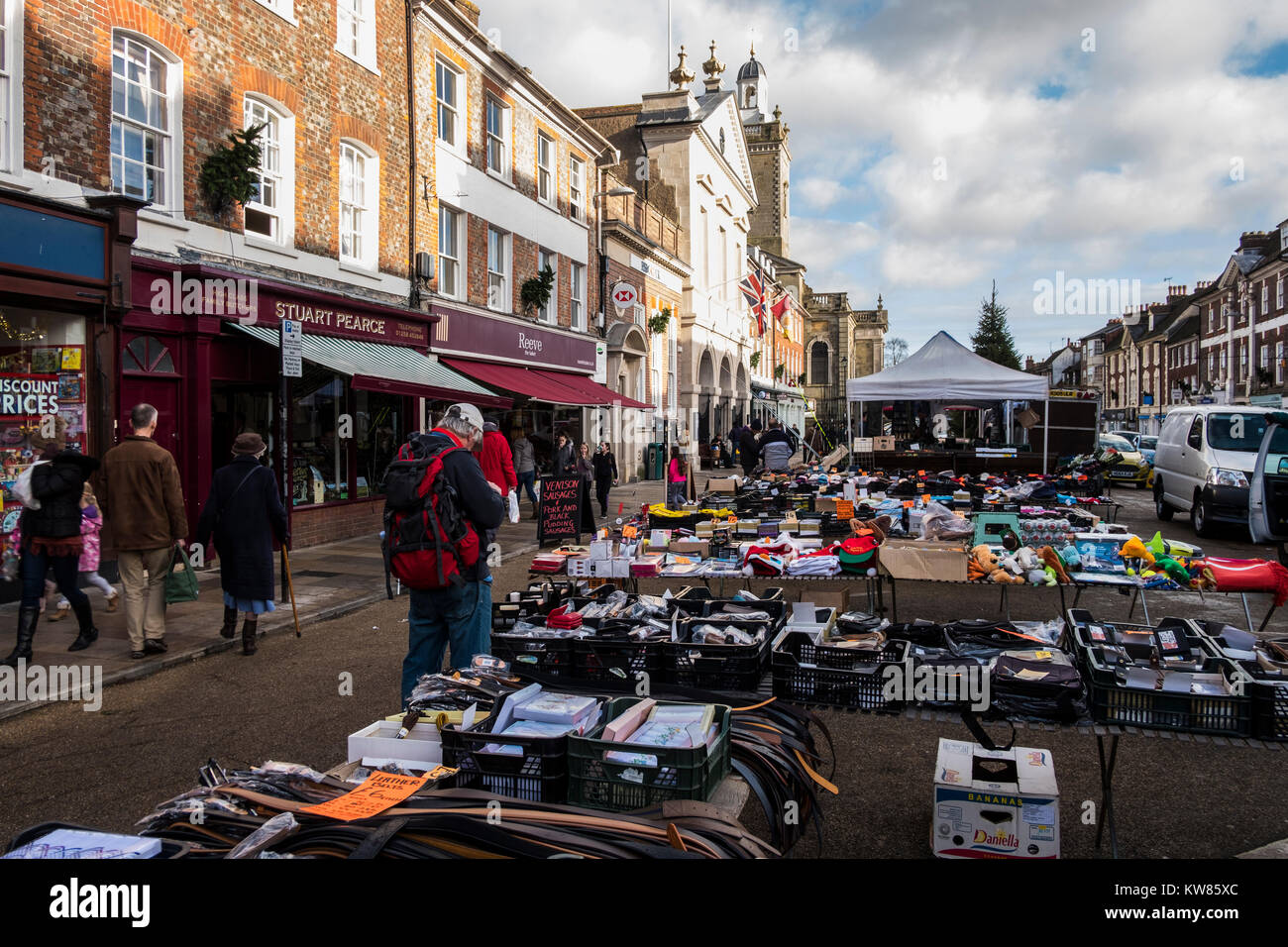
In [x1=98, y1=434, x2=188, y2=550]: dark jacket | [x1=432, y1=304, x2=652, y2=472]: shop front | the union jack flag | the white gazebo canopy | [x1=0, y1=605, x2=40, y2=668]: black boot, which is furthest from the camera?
the union jack flag

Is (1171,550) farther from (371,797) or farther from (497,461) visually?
(371,797)

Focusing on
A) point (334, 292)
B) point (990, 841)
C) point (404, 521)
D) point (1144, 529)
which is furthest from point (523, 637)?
point (1144, 529)

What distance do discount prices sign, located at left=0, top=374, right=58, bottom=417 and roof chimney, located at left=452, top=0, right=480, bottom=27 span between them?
39.3ft

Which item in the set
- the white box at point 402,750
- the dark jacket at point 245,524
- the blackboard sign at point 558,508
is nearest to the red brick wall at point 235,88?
the dark jacket at point 245,524

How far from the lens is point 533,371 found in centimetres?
2191

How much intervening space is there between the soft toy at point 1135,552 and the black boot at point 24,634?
28.9 feet

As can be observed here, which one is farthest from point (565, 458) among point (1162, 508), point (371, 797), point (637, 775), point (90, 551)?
point (371, 797)

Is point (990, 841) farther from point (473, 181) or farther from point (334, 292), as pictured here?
point (473, 181)

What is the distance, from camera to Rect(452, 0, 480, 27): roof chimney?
1798 centimetres

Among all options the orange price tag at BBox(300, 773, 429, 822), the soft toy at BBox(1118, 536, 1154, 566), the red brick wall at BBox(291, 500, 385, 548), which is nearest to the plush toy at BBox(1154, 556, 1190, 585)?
the soft toy at BBox(1118, 536, 1154, 566)

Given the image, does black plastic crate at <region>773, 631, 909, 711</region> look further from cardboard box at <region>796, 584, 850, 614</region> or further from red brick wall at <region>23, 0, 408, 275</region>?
red brick wall at <region>23, 0, 408, 275</region>

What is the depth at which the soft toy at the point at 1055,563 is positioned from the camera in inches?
256

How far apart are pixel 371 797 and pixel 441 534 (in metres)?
2.30

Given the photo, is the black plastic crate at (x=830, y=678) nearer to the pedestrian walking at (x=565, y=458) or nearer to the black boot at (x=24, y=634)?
the black boot at (x=24, y=634)
